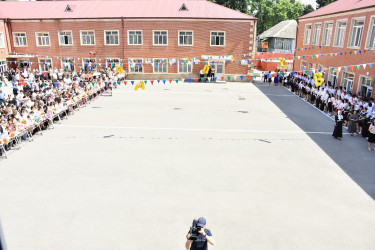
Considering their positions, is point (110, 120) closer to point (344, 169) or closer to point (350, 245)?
point (344, 169)

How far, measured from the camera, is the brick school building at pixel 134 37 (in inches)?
1153

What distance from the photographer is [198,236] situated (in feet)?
17.4

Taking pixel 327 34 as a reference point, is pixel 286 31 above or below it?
above

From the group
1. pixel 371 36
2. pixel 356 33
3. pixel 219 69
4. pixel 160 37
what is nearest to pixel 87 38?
pixel 160 37

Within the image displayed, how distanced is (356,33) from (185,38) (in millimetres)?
15472

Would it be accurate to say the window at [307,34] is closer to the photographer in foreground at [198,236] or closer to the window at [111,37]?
the window at [111,37]

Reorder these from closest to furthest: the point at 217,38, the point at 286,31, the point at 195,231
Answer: the point at 195,231, the point at 217,38, the point at 286,31

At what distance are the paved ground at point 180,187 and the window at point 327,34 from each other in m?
9.92

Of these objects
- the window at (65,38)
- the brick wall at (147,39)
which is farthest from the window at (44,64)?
the window at (65,38)

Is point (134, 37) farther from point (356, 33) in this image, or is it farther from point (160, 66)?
point (356, 33)

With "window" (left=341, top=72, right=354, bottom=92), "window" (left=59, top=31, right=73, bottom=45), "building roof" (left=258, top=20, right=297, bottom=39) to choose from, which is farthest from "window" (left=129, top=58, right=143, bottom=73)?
"building roof" (left=258, top=20, right=297, bottom=39)

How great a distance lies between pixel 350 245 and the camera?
267 inches

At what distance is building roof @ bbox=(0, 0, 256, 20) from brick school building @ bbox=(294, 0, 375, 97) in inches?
265

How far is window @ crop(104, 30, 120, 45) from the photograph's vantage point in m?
29.9
